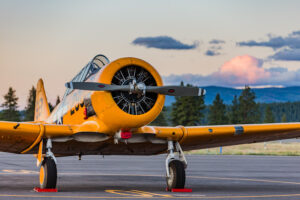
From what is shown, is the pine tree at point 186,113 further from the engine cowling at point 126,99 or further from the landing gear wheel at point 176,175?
the engine cowling at point 126,99

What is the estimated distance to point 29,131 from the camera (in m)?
12.1

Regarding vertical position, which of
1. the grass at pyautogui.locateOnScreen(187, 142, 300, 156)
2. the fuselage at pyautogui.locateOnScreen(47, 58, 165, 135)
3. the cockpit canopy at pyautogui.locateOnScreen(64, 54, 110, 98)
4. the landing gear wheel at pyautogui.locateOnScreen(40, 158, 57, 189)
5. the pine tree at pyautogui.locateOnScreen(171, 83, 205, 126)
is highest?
the pine tree at pyautogui.locateOnScreen(171, 83, 205, 126)

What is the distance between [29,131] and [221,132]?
4776mm

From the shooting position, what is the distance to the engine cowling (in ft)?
38.3

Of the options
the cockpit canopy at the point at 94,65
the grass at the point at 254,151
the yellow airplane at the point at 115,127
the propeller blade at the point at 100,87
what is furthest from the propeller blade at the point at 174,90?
the grass at the point at 254,151

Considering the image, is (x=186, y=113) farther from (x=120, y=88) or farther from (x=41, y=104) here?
(x=120, y=88)

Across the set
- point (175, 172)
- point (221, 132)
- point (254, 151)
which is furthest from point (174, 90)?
point (254, 151)

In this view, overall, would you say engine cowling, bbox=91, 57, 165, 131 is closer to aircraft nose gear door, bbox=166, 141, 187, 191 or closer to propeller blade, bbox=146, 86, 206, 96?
propeller blade, bbox=146, 86, 206, 96

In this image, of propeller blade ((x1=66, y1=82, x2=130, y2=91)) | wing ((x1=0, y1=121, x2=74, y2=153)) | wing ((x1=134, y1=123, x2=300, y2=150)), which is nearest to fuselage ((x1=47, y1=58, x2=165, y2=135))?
propeller blade ((x1=66, y1=82, x2=130, y2=91))

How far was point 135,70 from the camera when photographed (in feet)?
38.7

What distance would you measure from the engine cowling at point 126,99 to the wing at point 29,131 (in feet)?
3.42

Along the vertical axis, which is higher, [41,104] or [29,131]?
[41,104]

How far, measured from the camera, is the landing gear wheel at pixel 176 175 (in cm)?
1241

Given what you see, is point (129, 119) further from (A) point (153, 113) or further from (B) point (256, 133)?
(B) point (256, 133)
